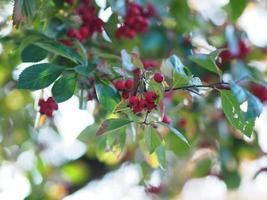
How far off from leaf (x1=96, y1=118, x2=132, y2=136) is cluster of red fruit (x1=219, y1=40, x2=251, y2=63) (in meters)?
0.84

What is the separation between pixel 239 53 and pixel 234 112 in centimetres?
83

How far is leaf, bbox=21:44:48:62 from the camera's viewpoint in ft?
3.86

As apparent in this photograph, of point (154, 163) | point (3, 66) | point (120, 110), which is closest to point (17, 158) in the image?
point (3, 66)

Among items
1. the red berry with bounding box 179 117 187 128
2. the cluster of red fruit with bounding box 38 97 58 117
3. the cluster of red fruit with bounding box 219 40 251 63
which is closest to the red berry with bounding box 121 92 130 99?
the cluster of red fruit with bounding box 38 97 58 117

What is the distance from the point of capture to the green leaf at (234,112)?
1067mm

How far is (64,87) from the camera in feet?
3.56

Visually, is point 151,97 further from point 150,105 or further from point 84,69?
point 84,69

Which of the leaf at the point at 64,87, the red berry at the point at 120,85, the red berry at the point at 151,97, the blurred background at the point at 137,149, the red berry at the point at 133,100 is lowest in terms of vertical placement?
the blurred background at the point at 137,149

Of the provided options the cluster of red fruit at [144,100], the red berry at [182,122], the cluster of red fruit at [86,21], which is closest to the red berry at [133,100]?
the cluster of red fruit at [144,100]

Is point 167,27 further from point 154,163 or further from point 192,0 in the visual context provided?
point 154,163

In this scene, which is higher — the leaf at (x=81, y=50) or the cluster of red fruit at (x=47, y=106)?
the leaf at (x=81, y=50)

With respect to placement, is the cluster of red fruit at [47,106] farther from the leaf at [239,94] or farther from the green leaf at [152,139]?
the leaf at [239,94]

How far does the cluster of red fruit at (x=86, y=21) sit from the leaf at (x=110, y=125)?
328 mm

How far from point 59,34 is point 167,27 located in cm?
58
